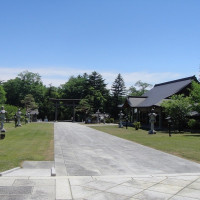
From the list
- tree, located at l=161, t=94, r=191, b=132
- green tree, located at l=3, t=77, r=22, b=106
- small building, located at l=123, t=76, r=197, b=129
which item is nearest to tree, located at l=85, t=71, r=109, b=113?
small building, located at l=123, t=76, r=197, b=129

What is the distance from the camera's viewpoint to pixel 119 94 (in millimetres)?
68375

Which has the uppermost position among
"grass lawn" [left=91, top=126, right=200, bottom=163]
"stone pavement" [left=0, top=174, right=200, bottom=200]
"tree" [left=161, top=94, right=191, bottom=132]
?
"tree" [left=161, top=94, right=191, bottom=132]

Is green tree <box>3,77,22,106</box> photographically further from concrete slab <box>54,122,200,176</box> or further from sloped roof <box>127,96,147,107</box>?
concrete slab <box>54,122,200,176</box>

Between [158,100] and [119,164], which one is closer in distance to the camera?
[119,164]

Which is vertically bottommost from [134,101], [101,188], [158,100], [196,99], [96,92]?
[101,188]

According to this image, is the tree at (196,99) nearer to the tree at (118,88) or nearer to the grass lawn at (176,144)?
the grass lawn at (176,144)

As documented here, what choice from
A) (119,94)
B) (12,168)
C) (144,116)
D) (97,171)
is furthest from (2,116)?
(119,94)

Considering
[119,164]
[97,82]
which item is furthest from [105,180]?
[97,82]

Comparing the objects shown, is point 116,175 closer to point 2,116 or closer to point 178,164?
point 178,164

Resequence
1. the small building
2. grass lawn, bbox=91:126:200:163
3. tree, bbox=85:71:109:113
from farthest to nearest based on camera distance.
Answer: tree, bbox=85:71:109:113, the small building, grass lawn, bbox=91:126:200:163

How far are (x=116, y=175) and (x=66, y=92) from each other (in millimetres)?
63071

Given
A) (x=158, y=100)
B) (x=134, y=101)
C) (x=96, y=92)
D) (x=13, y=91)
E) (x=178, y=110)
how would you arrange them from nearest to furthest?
(x=178, y=110) → (x=158, y=100) → (x=134, y=101) → (x=96, y=92) → (x=13, y=91)

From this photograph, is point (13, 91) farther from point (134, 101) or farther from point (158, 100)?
point (158, 100)

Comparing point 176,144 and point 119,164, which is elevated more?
point 176,144
